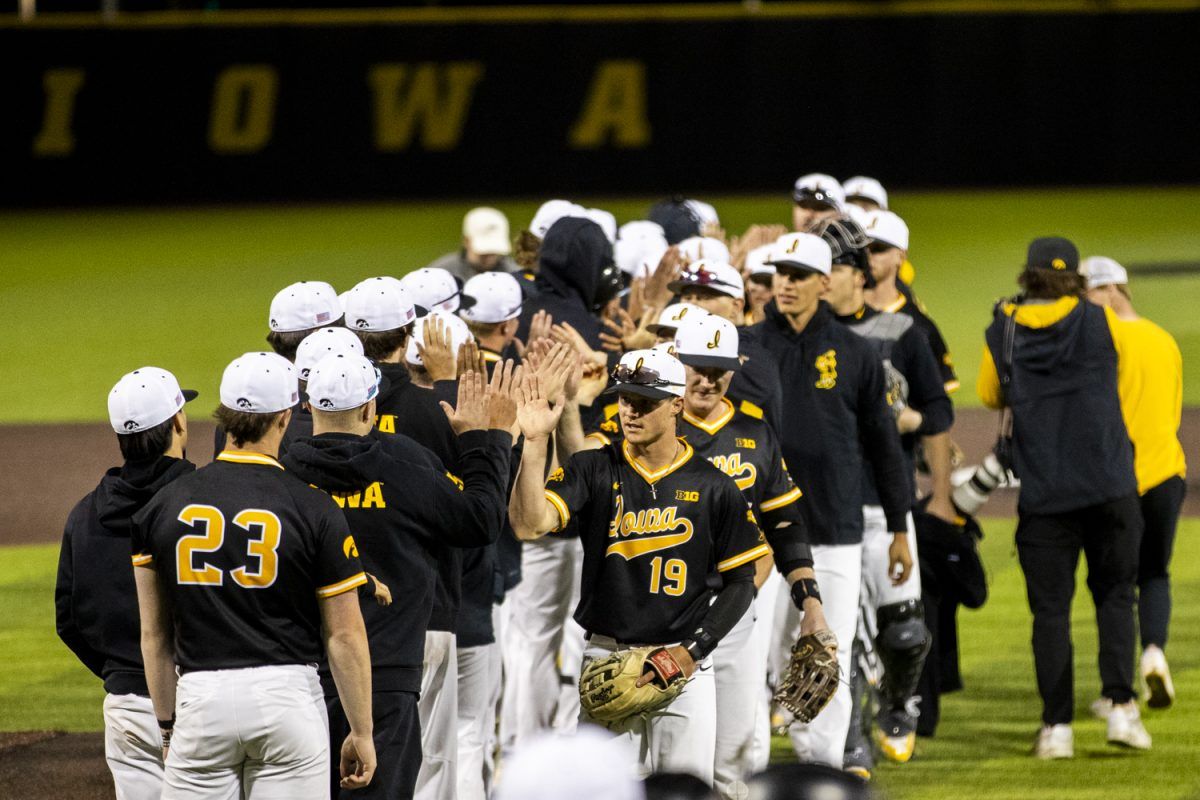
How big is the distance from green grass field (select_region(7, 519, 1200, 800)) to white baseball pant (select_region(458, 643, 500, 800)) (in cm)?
173

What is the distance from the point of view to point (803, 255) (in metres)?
6.88

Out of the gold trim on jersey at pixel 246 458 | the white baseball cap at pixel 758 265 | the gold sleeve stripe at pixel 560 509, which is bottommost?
the gold sleeve stripe at pixel 560 509

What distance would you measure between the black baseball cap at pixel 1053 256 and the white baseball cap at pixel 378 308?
10.1ft

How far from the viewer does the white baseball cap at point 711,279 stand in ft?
22.9

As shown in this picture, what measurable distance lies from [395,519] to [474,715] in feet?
5.26

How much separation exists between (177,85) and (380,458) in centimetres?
1968

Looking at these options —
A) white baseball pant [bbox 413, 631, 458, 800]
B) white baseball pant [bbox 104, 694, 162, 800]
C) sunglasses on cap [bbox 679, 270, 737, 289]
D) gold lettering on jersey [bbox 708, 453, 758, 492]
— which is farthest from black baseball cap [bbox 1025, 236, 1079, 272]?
white baseball pant [bbox 104, 694, 162, 800]

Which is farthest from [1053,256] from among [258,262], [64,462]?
[258,262]

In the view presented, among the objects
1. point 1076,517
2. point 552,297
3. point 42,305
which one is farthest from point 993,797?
point 42,305

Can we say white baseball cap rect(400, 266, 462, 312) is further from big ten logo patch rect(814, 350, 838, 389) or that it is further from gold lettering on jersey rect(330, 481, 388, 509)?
gold lettering on jersey rect(330, 481, 388, 509)

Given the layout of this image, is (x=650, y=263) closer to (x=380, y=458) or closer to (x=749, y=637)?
(x=749, y=637)

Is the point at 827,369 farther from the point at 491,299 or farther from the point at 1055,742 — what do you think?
the point at 1055,742

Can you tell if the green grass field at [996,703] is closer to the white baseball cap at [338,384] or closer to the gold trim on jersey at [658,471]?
the gold trim on jersey at [658,471]

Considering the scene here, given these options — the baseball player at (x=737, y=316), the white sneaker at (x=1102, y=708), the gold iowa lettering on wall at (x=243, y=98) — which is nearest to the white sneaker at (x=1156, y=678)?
the white sneaker at (x=1102, y=708)
